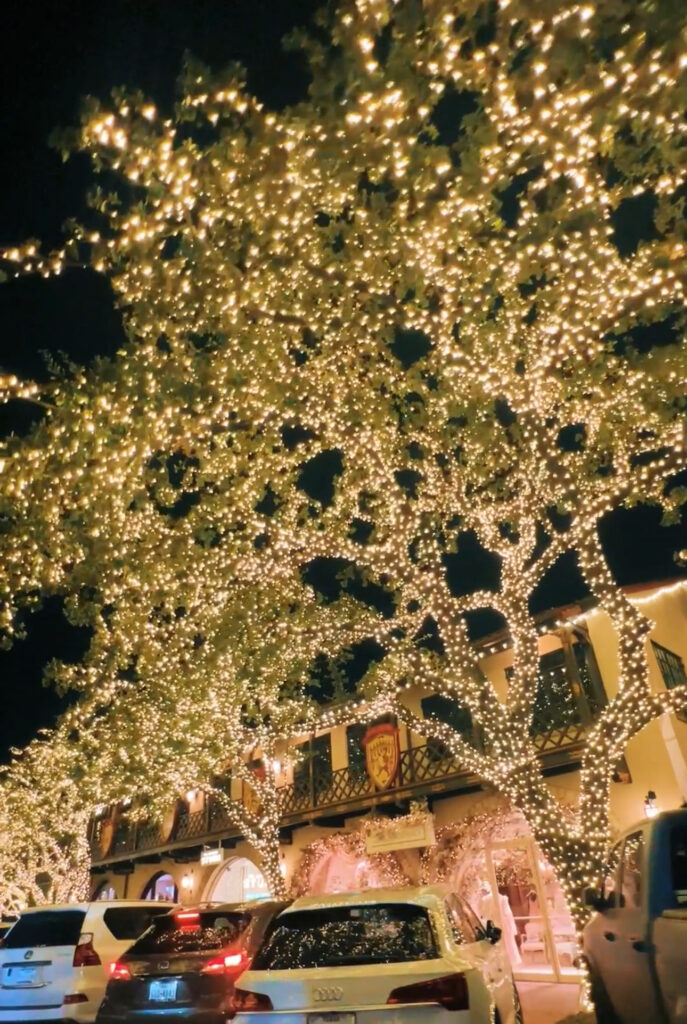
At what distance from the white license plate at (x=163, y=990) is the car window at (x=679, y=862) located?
434 centimetres

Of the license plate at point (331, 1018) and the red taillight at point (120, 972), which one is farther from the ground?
the red taillight at point (120, 972)

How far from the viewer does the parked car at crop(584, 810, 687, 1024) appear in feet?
12.0

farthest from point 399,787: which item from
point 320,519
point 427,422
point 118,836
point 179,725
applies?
point 118,836

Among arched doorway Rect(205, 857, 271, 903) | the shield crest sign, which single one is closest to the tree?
the shield crest sign

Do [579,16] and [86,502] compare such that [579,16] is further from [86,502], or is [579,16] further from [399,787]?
[399,787]

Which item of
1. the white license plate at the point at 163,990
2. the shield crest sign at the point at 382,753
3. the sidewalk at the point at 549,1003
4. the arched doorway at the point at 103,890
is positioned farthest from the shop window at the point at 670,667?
the arched doorway at the point at 103,890

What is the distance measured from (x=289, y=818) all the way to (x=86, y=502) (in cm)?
1324

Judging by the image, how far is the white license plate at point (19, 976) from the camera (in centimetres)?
730

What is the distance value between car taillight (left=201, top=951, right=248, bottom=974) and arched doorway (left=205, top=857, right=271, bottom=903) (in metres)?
17.5

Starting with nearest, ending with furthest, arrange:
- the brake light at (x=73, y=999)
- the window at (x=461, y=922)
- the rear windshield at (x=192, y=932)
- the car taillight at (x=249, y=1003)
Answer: the car taillight at (x=249, y=1003)
the window at (x=461, y=922)
the rear windshield at (x=192, y=932)
the brake light at (x=73, y=999)

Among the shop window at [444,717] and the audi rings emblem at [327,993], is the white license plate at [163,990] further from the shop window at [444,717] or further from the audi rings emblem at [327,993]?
the shop window at [444,717]

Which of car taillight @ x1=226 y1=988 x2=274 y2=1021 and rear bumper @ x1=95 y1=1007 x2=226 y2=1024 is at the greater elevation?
car taillight @ x1=226 y1=988 x2=274 y2=1021

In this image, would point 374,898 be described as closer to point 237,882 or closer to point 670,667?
point 670,667

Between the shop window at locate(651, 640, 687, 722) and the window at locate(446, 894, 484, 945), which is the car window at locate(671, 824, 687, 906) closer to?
the window at locate(446, 894, 484, 945)
